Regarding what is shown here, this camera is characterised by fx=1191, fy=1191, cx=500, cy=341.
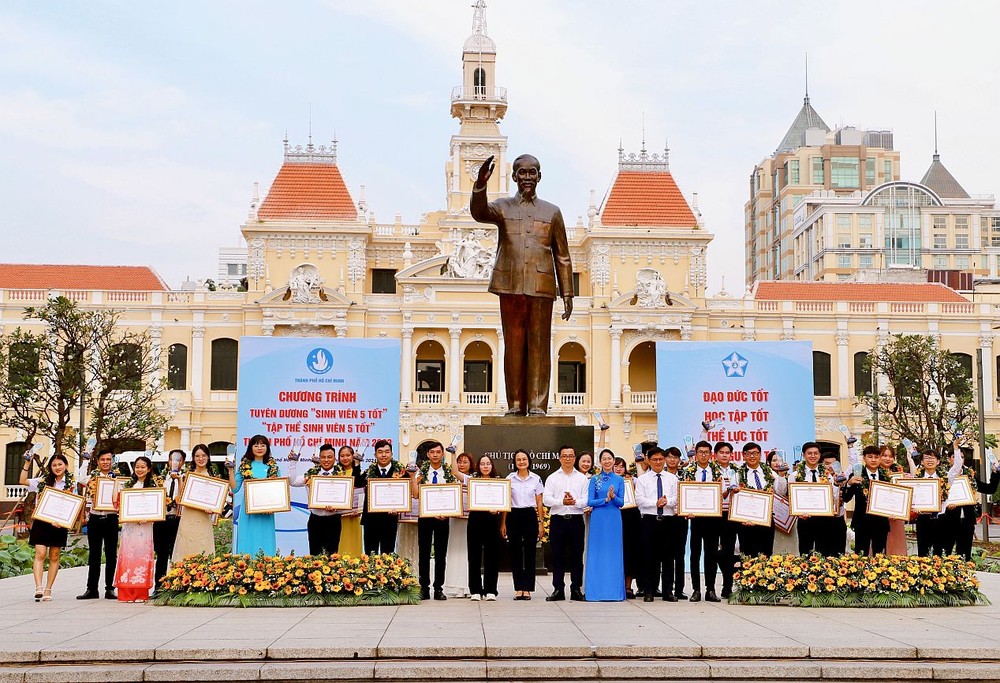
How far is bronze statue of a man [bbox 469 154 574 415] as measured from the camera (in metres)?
12.3

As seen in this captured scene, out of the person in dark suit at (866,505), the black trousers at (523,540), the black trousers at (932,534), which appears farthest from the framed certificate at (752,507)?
the black trousers at (932,534)

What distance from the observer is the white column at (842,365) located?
45.4 metres

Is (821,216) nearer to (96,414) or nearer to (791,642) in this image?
(96,414)

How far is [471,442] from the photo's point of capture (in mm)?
12312

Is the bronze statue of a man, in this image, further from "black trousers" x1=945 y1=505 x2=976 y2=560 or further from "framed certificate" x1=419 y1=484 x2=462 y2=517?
"black trousers" x1=945 y1=505 x2=976 y2=560

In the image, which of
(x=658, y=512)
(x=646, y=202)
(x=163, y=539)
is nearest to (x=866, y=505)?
(x=658, y=512)

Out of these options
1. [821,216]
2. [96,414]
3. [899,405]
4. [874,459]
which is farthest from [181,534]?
[821,216]

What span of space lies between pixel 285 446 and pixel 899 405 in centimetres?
2383

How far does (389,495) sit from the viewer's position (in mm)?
11836

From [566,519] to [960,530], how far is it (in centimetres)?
497

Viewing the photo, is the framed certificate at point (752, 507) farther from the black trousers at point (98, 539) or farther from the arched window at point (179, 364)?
the arched window at point (179, 364)

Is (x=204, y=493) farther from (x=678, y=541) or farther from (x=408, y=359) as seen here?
(x=408, y=359)

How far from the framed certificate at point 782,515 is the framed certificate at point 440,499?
10.7ft

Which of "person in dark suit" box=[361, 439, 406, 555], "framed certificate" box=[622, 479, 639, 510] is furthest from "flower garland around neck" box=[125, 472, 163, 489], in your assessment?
"framed certificate" box=[622, 479, 639, 510]
